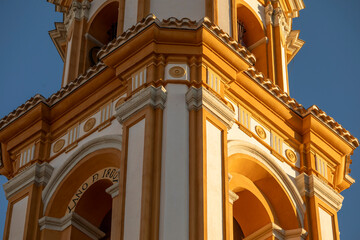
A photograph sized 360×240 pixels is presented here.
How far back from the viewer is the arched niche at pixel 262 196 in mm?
27000

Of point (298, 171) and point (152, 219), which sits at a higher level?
point (298, 171)

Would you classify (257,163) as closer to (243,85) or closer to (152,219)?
(243,85)

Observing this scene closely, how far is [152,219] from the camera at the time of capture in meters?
23.3

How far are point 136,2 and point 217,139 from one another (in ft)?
16.7

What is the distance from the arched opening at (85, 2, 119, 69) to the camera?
3058cm

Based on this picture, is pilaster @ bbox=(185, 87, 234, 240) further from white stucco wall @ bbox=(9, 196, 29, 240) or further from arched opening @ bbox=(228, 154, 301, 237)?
white stucco wall @ bbox=(9, 196, 29, 240)

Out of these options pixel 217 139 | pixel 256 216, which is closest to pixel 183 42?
pixel 217 139

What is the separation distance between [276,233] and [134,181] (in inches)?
158

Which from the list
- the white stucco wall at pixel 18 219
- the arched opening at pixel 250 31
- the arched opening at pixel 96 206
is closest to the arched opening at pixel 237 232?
the arched opening at pixel 96 206

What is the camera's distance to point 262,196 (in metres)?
27.4

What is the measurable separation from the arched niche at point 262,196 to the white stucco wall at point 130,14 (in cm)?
405

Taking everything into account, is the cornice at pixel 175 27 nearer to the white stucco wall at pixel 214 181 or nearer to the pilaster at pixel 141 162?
the pilaster at pixel 141 162

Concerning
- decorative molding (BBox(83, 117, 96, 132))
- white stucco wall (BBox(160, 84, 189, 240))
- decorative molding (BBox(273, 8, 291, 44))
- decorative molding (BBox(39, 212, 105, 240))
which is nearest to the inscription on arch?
decorative molding (BBox(39, 212, 105, 240))

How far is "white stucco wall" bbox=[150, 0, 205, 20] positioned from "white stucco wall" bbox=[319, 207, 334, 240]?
4956 mm
